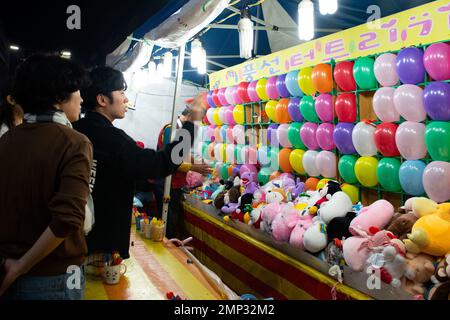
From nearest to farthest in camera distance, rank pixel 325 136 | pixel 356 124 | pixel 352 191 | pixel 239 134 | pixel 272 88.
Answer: pixel 356 124 < pixel 352 191 < pixel 325 136 < pixel 272 88 < pixel 239 134

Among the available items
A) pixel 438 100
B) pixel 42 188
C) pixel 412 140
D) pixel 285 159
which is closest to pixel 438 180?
pixel 412 140

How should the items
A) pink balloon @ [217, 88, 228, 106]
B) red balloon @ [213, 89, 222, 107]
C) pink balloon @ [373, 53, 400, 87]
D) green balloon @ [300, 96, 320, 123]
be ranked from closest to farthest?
pink balloon @ [373, 53, 400, 87], green balloon @ [300, 96, 320, 123], pink balloon @ [217, 88, 228, 106], red balloon @ [213, 89, 222, 107]

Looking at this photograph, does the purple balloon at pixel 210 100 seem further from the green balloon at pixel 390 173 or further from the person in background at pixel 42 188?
the person in background at pixel 42 188

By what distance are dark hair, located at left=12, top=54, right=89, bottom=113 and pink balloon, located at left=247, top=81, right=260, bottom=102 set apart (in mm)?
4709

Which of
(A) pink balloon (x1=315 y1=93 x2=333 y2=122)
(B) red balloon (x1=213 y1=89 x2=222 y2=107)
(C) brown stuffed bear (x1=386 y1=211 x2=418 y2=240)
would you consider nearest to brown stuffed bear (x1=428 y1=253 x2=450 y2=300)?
(C) brown stuffed bear (x1=386 y1=211 x2=418 y2=240)

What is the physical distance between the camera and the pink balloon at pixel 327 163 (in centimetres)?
457

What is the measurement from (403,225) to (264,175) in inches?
118

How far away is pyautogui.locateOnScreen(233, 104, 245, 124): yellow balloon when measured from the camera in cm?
640

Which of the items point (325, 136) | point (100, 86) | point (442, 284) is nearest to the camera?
point (100, 86)

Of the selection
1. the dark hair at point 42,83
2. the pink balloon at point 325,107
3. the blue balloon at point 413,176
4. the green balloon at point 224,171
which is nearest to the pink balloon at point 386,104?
the blue balloon at point 413,176

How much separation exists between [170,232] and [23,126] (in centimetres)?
422

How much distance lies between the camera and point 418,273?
2.38 meters

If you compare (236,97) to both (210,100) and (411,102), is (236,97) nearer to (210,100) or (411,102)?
(210,100)

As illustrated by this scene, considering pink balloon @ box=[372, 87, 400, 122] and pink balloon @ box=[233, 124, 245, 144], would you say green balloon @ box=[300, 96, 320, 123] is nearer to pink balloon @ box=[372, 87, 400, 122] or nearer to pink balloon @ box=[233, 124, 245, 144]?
pink balloon @ box=[372, 87, 400, 122]
